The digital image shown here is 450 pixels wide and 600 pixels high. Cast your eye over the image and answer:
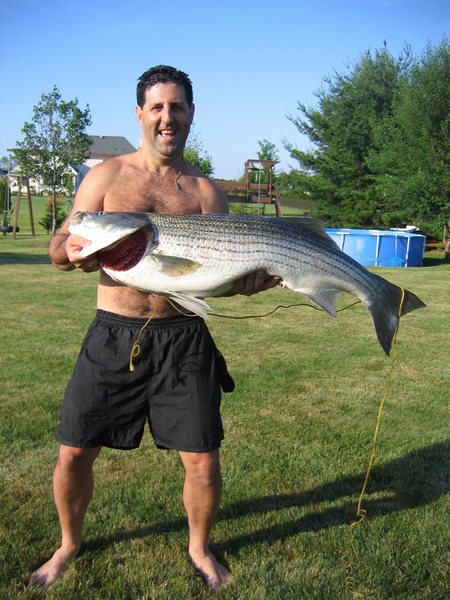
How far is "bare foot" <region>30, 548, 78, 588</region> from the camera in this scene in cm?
330

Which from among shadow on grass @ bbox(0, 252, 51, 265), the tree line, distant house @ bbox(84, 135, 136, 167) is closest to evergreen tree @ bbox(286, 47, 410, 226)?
the tree line

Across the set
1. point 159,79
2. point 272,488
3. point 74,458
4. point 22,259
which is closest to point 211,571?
point 74,458

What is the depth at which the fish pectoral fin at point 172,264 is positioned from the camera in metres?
2.97

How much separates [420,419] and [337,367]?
1.94 meters

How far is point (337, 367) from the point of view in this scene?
7906 mm

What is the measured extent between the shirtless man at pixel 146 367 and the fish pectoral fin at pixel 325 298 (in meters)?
0.24

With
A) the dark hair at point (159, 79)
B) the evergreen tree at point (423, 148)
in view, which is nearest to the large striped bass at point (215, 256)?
the dark hair at point (159, 79)

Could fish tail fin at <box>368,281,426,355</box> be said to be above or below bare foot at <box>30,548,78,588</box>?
above

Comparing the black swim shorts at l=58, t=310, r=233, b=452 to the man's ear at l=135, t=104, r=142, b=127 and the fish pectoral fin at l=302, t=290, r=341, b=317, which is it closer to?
the fish pectoral fin at l=302, t=290, r=341, b=317

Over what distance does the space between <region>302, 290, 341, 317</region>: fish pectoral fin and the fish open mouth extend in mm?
954

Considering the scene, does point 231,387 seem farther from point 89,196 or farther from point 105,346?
point 89,196

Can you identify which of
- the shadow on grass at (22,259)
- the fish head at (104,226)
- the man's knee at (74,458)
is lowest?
the shadow on grass at (22,259)

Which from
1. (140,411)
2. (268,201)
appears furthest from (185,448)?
(268,201)

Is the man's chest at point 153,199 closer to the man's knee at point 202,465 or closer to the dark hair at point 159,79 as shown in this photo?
the dark hair at point 159,79
